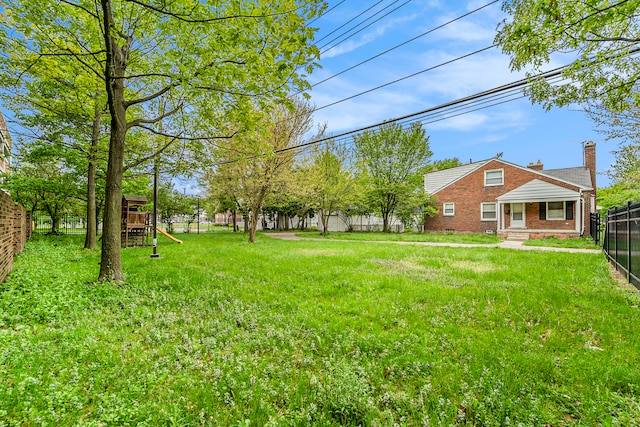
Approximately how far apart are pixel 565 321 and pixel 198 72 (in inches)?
272

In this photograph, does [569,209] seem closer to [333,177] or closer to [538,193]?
[538,193]

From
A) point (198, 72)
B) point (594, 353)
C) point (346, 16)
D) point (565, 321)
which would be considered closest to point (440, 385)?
point (594, 353)

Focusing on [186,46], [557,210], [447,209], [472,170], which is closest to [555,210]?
[557,210]

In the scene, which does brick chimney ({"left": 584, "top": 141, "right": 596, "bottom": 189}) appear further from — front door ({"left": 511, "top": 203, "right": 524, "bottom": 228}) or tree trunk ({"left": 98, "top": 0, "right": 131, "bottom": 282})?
tree trunk ({"left": 98, "top": 0, "right": 131, "bottom": 282})

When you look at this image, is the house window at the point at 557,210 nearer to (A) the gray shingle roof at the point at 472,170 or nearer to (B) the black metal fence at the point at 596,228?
(A) the gray shingle roof at the point at 472,170

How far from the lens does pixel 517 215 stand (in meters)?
19.0

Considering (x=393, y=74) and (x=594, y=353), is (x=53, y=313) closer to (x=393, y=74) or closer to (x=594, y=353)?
(x=594, y=353)

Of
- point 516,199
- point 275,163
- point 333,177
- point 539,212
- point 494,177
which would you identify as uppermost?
point 333,177

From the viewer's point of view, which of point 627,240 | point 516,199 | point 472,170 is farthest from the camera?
point 472,170

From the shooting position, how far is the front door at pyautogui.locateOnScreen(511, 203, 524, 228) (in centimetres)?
1884

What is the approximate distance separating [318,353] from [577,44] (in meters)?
5.42

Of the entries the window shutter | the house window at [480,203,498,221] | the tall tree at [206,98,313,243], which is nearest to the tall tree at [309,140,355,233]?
the tall tree at [206,98,313,243]

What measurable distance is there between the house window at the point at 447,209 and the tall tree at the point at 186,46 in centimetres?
1882

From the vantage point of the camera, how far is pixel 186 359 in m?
2.79
